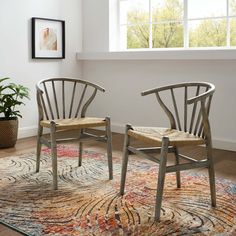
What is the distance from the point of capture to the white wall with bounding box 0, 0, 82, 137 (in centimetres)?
408

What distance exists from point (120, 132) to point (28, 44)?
148 centimetres

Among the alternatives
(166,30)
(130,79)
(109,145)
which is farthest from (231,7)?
(109,145)

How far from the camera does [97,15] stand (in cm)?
473

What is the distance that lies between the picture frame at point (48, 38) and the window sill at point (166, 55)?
33cm

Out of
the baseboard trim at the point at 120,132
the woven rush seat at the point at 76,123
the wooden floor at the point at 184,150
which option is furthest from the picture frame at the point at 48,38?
the woven rush seat at the point at 76,123

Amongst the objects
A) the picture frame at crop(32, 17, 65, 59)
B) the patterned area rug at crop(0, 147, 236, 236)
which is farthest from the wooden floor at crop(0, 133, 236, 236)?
the picture frame at crop(32, 17, 65, 59)

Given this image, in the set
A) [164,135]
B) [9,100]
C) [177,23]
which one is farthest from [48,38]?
[164,135]

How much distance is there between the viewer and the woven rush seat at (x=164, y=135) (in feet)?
6.90

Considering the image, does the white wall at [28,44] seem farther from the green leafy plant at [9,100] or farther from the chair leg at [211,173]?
the chair leg at [211,173]

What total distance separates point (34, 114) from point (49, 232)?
2.70 meters

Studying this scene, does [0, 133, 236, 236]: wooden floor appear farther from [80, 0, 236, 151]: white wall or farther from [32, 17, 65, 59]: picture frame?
[32, 17, 65, 59]: picture frame

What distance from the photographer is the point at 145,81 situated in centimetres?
433

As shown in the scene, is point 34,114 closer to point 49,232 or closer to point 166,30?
point 166,30

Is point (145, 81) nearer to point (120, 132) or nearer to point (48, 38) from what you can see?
point (120, 132)
